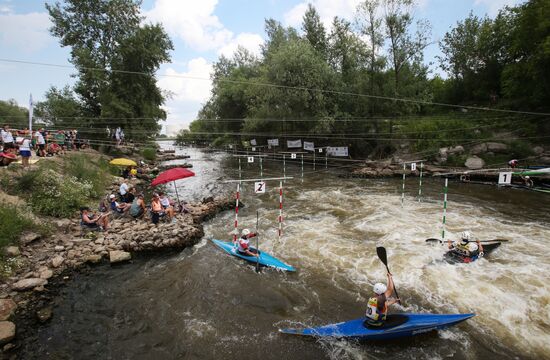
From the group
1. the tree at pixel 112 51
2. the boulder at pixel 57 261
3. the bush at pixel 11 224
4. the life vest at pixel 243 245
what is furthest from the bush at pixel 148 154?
the life vest at pixel 243 245

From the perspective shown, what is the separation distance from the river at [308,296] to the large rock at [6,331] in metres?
0.36

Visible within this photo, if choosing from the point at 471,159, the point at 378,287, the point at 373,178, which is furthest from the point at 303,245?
the point at 471,159

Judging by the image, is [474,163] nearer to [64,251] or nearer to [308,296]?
[308,296]

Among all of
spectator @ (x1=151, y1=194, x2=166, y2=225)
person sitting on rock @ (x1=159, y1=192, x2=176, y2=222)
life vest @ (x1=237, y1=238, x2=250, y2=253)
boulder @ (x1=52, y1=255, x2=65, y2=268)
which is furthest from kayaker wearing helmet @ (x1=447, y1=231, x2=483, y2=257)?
boulder @ (x1=52, y1=255, x2=65, y2=268)

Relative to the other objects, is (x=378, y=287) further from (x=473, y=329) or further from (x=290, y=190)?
(x=290, y=190)

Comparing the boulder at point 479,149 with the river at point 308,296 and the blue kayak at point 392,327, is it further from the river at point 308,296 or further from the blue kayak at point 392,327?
the blue kayak at point 392,327

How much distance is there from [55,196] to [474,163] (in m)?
28.0

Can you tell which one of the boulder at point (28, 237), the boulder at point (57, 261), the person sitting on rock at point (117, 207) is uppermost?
the person sitting on rock at point (117, 207)

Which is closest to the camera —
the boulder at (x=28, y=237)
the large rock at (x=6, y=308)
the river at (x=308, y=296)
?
the river at (x=308, y=296)

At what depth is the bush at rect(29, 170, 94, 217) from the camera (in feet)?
40.1

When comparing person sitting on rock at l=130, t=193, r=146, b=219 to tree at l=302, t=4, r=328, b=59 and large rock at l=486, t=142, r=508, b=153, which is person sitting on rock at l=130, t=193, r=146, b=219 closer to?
large rock at l=486, t=142, r=508, b=153

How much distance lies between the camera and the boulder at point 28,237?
979cm

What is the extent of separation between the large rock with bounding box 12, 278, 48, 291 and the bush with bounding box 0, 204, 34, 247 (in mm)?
1828

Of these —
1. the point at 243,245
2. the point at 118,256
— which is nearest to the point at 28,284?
the point at 118,256
